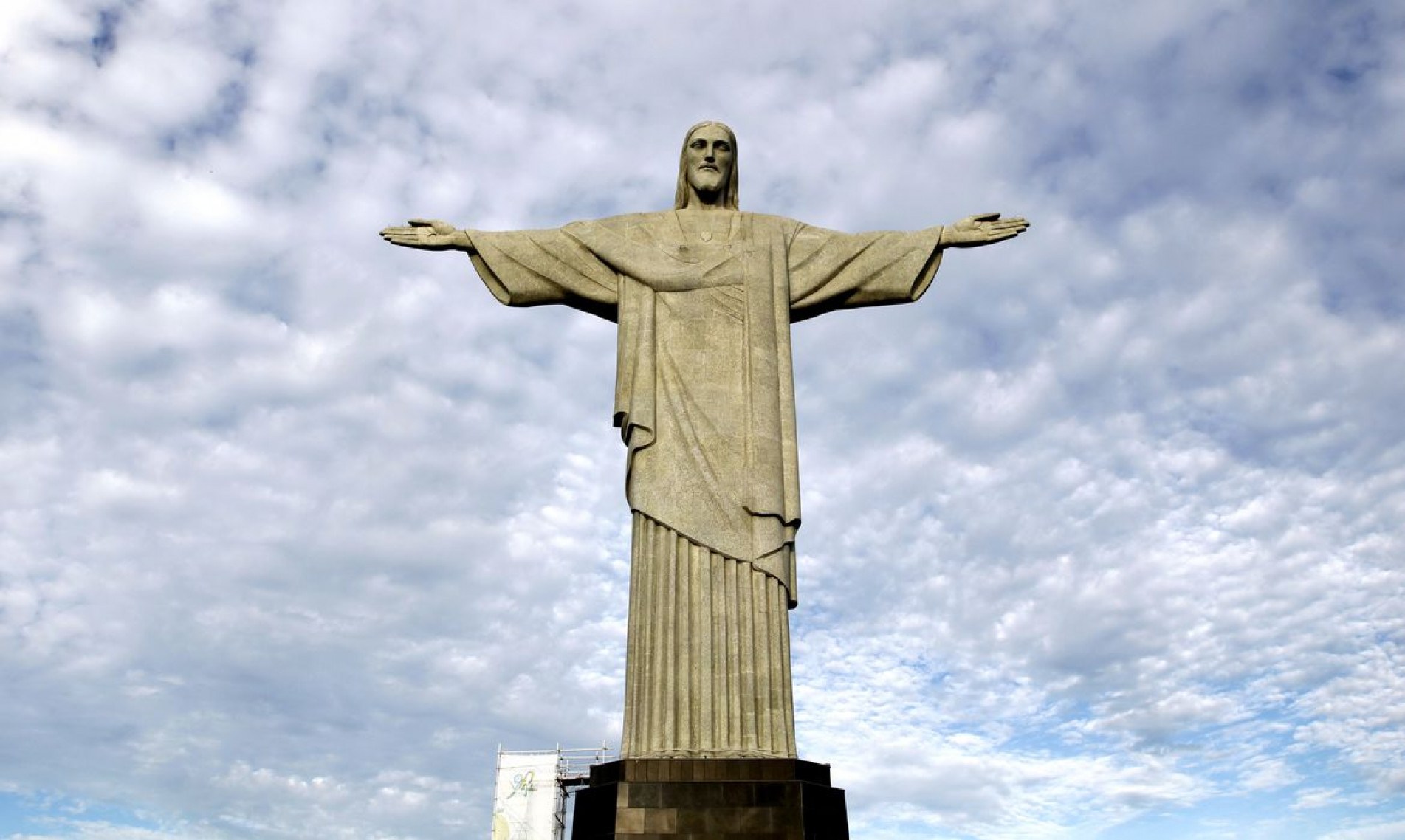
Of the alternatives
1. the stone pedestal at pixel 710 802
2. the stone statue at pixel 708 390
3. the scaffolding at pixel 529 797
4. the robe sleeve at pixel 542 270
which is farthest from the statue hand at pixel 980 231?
the scaffolding at pixel 529 797

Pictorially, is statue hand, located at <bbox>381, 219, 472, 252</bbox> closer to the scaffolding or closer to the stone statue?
the stone statue

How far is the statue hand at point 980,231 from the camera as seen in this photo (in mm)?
12320

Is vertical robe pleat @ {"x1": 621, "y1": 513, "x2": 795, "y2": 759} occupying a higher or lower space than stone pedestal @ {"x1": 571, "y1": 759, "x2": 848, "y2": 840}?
higher

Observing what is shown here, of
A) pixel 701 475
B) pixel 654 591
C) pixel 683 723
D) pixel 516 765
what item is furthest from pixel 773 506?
pixel 516 765

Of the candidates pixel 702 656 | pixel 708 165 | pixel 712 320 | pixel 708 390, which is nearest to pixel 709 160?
pixel 708 165

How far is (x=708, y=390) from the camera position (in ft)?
37.1

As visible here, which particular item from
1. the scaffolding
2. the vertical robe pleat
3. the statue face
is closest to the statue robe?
the vertical robe pleat

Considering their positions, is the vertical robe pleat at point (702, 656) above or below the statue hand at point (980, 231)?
below

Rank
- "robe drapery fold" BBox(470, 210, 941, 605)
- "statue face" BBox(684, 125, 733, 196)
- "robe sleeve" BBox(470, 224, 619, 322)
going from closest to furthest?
1. "robe drapery fold" BBox(470, 210, 941, 605)
2. "robe sleeve" BBox(470, 224, 619, 322)
3. "statue face" BBox(684, 125, 733, 196)

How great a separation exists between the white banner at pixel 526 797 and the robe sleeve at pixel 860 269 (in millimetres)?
31095

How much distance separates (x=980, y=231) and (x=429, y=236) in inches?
257

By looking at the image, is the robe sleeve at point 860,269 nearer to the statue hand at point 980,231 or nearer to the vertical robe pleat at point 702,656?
the statue hand at point 980,231

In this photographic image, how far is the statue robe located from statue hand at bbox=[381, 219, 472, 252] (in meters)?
0.26

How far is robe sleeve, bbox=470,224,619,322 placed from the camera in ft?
40.4
